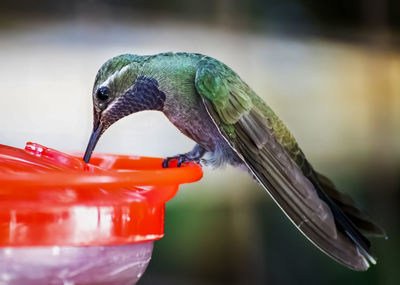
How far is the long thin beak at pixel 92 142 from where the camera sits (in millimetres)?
1156

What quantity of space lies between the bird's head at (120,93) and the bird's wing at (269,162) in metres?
0.15

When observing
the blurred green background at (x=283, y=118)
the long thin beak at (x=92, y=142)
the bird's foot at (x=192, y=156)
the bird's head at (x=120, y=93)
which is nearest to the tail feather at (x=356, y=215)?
the bird's foot at (x=192, y=156)

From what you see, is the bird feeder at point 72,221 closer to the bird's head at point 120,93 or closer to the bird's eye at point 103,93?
the bird's head at point 120,93

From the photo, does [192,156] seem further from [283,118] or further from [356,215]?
[283,118]

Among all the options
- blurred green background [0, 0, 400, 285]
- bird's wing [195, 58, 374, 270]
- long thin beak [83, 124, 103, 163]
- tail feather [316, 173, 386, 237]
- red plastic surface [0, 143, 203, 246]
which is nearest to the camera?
red plastic surface [0, 143, 203, 246]

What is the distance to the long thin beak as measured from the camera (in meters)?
1.16

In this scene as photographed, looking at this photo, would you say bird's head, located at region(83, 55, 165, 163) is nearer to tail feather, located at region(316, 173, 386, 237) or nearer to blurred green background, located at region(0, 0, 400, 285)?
tail feather, located at region(316, 173, 386, 237)

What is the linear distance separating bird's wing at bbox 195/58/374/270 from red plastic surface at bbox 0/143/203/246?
33cm

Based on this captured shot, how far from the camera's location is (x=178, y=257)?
348cm

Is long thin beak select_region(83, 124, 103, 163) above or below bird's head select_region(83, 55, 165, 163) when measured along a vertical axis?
below

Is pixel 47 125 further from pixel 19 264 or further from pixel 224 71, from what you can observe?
pixel 19 264

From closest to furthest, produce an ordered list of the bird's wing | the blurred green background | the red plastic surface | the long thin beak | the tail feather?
1. the red plastic surface
2. the long thin beak
3. the bird's wing
4. the tail feather
5. the blurred green background

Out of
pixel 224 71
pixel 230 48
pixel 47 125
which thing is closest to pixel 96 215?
pixel 224 71

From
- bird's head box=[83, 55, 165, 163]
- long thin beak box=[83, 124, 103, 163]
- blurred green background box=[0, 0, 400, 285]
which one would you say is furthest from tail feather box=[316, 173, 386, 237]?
blurred green background box=[0, 0, 400, 285]
